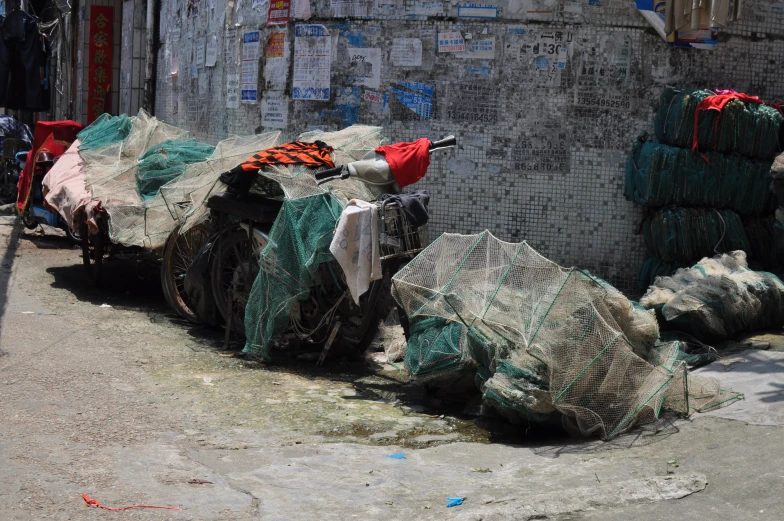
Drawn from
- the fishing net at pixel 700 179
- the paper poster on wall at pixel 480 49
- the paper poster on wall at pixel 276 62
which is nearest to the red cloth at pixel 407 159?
the paper poster on wall at pixel 480 49

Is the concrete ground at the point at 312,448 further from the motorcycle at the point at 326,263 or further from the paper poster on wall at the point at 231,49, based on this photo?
the paper poster on wall at the point at 231,49

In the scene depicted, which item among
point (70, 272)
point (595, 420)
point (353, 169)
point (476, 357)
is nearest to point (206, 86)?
point (70, 272)

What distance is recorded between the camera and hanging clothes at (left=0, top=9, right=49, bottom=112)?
1630 cm

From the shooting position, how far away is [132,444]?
15.9 feet

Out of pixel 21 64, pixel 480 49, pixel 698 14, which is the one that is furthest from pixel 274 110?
pixel 21 64

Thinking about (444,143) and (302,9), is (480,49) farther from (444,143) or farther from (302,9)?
(444,143)

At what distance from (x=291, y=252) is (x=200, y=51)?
551cm

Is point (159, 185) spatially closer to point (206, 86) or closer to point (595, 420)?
point (206, 86)

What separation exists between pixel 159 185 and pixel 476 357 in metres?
4.21

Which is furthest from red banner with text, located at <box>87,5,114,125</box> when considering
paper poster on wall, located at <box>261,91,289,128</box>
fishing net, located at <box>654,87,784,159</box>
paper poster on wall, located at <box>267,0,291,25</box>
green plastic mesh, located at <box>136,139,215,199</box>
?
fishing net, located at <box>654,87,784,159</box>

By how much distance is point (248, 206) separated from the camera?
6875mm

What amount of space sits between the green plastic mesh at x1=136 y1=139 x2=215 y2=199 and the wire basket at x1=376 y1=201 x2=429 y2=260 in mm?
2738

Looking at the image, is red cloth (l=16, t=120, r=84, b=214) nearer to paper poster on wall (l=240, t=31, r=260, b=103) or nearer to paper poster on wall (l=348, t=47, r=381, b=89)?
paper poster on wall (l=240, t=31, r=260, b=103)

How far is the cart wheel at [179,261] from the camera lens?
789 cm
